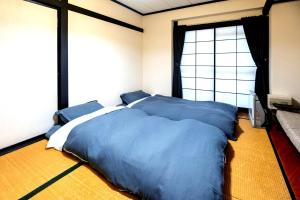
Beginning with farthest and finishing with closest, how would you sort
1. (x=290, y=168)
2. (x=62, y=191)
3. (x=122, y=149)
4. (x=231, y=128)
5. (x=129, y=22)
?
(x=129, y=22), (x=231, y=128), (x=290, y=168), (x=122, y=149), (x=62, y=191)

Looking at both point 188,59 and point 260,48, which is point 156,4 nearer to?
point 188,59

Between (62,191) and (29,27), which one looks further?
(29,27)

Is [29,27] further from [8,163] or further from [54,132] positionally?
[8,163]

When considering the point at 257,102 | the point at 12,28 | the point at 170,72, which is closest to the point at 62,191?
the point at 12,28

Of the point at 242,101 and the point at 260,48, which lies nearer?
the point at 260,48

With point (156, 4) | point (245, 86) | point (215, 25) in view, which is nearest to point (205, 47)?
point (215, 25)

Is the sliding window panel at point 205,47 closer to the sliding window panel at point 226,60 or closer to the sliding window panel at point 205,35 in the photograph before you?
the sliding window panel at point 205,35

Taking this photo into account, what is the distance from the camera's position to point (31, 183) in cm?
154

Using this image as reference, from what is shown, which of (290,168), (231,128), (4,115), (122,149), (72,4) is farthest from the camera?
(72,4)

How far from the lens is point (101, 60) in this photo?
3.37 meters

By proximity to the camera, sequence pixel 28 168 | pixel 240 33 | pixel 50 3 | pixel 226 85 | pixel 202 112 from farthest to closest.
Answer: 1. pixel 226 85
2. pixel 240 33
3. pixel 202 112
4. pixel 50 3
5. pixel 28 168

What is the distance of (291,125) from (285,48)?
1659 millimetres

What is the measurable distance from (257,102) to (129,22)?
299 cm

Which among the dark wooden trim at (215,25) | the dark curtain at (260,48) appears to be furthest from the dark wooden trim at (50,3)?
the dark curtain at (260,48)
